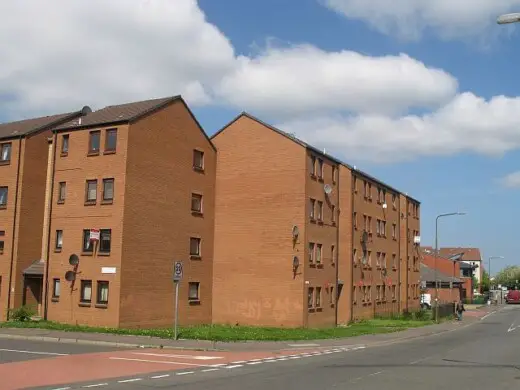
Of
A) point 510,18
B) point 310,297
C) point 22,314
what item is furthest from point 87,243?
point 510,18

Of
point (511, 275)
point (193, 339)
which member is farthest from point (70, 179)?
point (511, 275)

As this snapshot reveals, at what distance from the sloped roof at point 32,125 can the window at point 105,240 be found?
903cm

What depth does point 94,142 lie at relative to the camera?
32.6 metres

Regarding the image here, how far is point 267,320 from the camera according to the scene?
35.6 metres

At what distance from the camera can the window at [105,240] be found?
30.6 metres

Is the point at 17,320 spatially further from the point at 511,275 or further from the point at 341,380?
the point at 511,275

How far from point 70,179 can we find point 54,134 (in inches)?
125

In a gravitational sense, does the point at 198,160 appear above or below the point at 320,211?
above

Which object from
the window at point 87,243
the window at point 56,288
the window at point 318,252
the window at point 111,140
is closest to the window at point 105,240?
the window at point 87,243

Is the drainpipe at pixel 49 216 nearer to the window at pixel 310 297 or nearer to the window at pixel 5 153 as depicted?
the window at pixel 5 153

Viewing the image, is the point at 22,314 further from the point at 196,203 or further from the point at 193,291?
the point at 196,203

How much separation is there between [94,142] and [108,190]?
306 centimetres

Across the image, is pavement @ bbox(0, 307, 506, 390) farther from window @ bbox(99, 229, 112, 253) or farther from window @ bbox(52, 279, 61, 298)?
window @ bbox(99, 229, 112, 253)

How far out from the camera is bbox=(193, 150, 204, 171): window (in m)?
36.5
